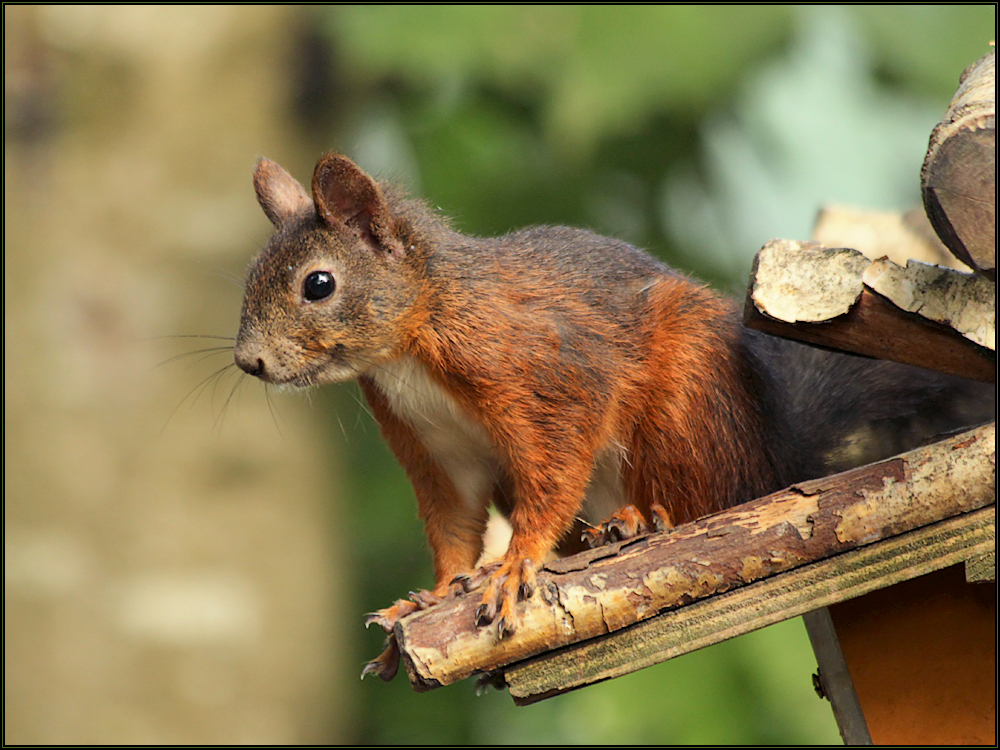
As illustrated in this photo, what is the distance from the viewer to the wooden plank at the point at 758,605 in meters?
1.51

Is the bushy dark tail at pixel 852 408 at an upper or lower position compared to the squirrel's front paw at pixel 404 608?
upper

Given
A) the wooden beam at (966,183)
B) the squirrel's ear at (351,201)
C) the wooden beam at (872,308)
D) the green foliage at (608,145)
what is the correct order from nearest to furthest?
the wooden beam at (966,183), the wooden beam at (872,308), the squirrel's ear at (351,201), the green foliage at (608,145)

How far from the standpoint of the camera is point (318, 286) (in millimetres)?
1827

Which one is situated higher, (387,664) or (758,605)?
(387,664)

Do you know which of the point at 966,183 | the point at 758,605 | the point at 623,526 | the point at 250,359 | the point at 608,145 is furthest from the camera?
the point at 608,145

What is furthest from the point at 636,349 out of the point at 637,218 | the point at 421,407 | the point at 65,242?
the point at 65,242

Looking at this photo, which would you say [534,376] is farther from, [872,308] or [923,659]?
[923,659]

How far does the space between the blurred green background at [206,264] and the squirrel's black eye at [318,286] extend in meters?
1.67

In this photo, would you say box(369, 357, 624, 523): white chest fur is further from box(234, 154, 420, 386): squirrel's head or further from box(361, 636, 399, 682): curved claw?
box(361, 636, 399, 682): curved claw

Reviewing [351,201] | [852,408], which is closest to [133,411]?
[351,201]

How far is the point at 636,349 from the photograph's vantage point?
6.42 ft

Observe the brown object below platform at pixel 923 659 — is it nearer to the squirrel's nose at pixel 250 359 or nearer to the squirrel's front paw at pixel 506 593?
the squirrel's front paw at pixel 506 593

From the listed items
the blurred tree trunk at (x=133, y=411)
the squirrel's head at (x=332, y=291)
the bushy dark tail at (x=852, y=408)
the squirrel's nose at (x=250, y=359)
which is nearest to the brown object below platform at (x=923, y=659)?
the bushy dark tail at (x=852, y=408)

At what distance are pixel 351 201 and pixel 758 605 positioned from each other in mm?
971
